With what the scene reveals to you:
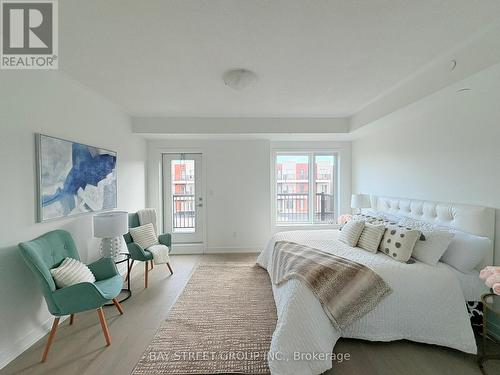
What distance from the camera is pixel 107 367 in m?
1.70

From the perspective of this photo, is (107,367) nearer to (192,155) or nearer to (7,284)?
(7,284)

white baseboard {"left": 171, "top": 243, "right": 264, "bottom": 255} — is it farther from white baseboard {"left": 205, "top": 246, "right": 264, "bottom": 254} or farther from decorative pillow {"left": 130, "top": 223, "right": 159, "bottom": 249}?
decorative pillow {"left": 130, "top": 223, "right": 159, "bottom": 249}

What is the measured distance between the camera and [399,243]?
7.37 feet

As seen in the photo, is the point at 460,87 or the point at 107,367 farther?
the point at 460,87

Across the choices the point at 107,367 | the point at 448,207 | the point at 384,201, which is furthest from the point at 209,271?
the point at 448,207

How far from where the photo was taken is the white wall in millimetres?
4422

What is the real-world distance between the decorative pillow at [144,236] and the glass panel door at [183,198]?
1.18 m

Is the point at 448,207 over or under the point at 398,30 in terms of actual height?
under

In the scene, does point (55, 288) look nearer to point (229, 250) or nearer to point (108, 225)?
point (108, 225)

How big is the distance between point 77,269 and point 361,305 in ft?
8.24

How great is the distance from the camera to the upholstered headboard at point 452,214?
6.53 feet

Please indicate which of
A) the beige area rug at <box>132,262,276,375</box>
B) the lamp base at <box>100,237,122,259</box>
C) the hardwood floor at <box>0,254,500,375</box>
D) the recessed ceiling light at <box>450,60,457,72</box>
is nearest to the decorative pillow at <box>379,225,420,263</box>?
the hardwood floor at <box>0,254,500,375</box>

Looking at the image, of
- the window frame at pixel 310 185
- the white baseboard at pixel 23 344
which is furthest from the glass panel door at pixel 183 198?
the white baseboard at pixel 23 344

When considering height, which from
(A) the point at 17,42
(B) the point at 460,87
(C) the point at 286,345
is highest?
(A) the point at 17,42
